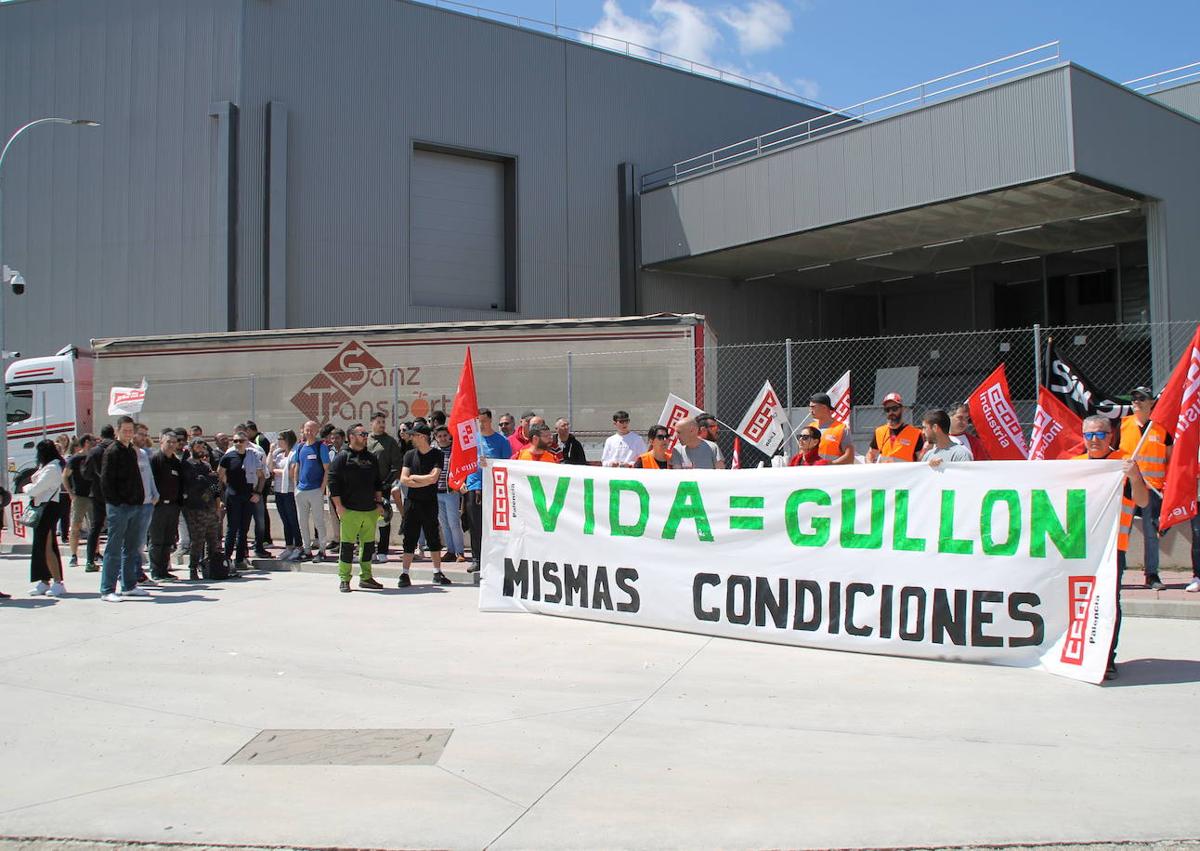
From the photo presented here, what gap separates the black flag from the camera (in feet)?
38.3

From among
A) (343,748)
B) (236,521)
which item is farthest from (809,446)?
(236,521)

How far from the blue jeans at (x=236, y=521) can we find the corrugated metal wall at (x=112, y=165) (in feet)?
46.0

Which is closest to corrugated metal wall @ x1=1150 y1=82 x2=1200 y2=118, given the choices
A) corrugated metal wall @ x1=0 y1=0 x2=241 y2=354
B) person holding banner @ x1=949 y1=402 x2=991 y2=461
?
Answer: person holding banner @ x1=949 y1=402 x2=991 y2=461

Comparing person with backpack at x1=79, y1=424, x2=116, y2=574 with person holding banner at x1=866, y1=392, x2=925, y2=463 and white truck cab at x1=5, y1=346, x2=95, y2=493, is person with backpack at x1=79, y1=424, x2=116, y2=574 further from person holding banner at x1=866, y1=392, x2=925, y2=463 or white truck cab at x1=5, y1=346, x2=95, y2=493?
person holding banner at x1=866, y1=392, x2=925, y2=463

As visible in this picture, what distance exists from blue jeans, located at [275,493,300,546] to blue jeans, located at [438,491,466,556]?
232 centimetres

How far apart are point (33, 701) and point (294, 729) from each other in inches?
82.6

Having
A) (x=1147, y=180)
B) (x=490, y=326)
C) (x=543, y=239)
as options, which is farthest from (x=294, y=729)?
(x=543, y=239)

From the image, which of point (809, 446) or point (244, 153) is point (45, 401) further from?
point (809, 446)

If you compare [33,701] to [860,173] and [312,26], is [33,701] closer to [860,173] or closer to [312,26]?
[860,173]

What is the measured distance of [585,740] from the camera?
5.58 m

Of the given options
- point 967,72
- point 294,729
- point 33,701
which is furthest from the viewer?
point 967,72

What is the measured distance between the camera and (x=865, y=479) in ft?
25.4

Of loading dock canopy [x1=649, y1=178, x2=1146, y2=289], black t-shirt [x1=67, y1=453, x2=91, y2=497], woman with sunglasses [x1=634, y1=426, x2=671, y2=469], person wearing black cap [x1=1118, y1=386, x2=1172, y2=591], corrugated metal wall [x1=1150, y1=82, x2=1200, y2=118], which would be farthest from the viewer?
corrugated metal wall [x1=1150, y1=82, x2=1200, y2=118]

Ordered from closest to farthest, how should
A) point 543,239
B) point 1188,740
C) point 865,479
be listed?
point 1188,740 < point 865,479 < point 543,239
